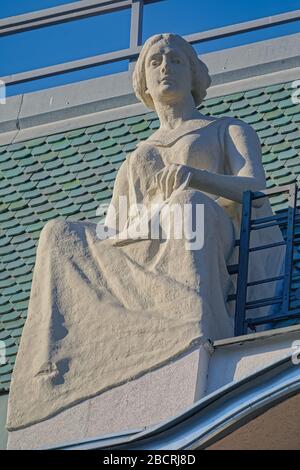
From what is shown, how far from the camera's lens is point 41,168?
17531 millimetres

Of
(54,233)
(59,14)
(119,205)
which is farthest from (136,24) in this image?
(54,233)

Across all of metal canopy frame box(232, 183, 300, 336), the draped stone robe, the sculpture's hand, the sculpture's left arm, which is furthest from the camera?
the sculpture's left arm

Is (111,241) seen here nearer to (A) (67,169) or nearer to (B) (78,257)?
(B) (78,257)

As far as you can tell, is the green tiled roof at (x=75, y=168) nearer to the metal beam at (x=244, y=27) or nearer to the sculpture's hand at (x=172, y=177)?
the metal beam at (x=244, y=27)

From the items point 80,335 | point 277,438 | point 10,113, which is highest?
point 10,113

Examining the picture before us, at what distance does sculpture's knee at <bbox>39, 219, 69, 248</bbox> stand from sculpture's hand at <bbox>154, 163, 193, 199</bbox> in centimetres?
59

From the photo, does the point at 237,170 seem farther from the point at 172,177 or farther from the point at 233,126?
the point at 172,177

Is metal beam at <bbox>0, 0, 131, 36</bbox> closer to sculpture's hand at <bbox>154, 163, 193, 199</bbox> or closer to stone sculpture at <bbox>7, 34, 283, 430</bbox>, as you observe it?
stone sculpture at <bbox>7, 34, 283, 430</bbox>

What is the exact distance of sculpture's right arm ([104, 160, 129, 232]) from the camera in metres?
14.6

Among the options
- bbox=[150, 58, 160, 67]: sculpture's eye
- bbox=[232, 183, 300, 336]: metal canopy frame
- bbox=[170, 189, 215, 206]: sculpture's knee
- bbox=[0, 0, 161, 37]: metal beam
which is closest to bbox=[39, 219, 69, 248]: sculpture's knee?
bbox=[170, 189, 215, 206]: sculpture's knee

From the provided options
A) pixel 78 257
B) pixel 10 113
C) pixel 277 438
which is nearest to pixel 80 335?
pixel 78 257

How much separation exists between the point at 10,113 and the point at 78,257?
13.8ft

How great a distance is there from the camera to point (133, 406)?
13.5 metres

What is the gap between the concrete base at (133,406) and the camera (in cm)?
1335
